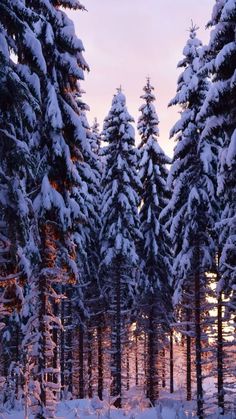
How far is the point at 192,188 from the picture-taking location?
22.6m

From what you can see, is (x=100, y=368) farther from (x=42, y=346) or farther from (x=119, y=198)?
(x=42, y=346)

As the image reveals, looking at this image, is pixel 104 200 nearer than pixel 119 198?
No

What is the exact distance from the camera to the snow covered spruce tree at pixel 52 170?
16.6m

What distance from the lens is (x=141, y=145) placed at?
32062mm

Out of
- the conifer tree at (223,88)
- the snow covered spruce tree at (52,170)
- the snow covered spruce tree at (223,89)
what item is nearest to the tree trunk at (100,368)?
the snow covered spruce tree at (52,170)

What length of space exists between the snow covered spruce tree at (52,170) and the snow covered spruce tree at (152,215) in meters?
13.4

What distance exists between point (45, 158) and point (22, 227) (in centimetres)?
651

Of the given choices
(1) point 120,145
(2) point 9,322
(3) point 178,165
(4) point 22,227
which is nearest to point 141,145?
(1) point 120,145

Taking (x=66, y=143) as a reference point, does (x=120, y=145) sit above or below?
above

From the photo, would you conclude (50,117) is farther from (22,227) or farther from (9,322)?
(9,322)

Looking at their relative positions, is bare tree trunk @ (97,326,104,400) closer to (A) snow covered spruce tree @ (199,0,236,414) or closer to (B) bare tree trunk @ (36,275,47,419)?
(B) bare tree trunk @ (36,275,47,419)

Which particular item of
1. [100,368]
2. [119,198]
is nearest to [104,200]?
[119,198]

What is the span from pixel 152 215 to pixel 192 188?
8.55 m

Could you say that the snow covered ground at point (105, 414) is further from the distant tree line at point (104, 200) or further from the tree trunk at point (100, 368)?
the tree trunk at point (100, 368)
